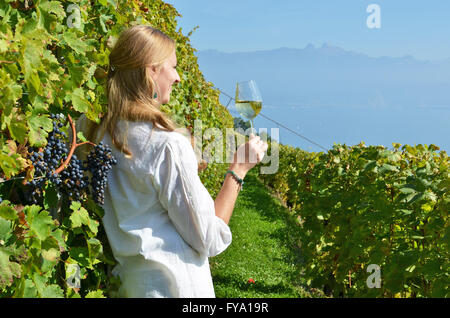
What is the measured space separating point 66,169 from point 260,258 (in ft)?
20.9

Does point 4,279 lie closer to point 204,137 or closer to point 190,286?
point 190,286

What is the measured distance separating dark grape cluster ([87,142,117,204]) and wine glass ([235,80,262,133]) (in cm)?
105

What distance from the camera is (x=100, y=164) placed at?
1.71 meters

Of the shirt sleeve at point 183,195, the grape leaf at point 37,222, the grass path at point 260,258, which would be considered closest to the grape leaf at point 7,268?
the grape leaf at point 37,222

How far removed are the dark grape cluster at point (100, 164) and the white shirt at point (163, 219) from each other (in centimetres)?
7

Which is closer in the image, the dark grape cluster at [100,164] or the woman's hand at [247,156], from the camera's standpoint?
the dark grape cluster at [100,164]

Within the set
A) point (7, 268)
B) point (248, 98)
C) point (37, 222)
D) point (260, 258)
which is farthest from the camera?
point (260, 258)

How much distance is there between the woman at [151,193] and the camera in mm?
1697

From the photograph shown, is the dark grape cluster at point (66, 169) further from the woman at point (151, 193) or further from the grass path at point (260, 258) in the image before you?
the grass path at point (260, 258)

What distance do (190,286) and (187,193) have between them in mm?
338
